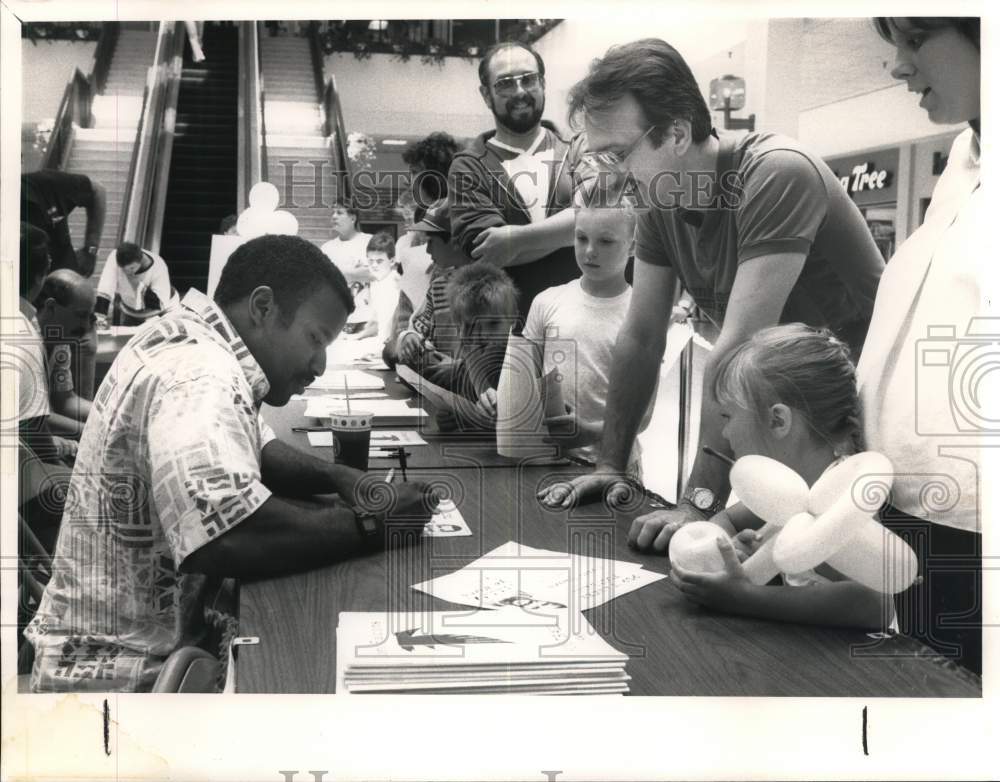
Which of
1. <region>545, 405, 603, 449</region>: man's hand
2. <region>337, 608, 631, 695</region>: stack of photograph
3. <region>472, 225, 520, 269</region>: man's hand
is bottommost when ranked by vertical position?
<region>337, 608, 631, 695</region>: stack of photograph

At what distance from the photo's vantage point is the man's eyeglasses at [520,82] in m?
3.00

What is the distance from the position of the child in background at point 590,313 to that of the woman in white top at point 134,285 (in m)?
0.99

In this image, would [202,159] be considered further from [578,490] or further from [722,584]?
[722,584]

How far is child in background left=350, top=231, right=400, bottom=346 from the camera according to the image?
118 inches

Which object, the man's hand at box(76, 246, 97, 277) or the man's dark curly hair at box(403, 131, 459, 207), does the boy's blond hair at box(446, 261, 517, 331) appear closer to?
the man's dark curly hair at box(403, 131, 459, 207)

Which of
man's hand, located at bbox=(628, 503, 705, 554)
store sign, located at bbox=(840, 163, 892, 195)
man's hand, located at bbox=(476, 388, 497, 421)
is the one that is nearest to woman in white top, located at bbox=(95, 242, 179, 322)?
man's hand, located at bbox=(476, 388, 497, 421)

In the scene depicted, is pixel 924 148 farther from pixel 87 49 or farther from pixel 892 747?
pixel 87 49

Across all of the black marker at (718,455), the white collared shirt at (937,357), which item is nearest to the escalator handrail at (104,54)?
the black marker at (718,455)

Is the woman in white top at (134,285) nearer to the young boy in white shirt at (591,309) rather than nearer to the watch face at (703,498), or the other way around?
the young boy in white shirt at (591,309)

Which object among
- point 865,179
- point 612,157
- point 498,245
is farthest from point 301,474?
point 865,179

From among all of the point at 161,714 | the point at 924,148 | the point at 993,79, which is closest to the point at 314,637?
the point at 161,714

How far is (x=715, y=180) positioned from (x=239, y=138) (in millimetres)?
1299

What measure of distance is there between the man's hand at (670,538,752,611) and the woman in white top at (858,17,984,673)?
426 mm

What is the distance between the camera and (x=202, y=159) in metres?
3.03
